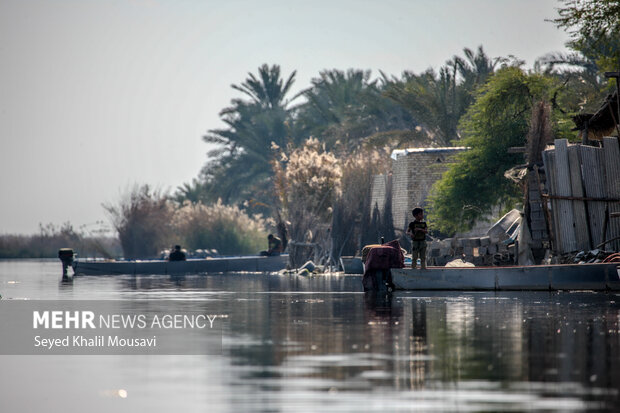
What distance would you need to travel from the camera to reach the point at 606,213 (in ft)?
86.2

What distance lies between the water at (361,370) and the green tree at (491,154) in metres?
20.3

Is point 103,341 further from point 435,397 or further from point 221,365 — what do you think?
point 435,397

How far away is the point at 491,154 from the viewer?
1475 inches

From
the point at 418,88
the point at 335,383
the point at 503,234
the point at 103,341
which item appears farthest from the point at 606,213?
the point at 418,88

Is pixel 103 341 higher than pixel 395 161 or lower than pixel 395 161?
lower

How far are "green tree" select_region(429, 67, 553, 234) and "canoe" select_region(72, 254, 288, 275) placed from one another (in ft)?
36.9

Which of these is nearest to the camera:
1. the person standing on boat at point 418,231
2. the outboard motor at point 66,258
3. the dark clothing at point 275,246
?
the person standing on boat at point 418,231

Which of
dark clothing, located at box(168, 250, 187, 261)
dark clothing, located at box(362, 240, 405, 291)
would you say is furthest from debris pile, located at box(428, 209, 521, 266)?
dark clothing, located at box(168, 250, 187, 261)

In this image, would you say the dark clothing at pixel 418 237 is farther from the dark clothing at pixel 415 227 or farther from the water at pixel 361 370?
the water at pixel 361 370

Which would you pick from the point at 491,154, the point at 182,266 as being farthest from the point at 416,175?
the point at 182,266

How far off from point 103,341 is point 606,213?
16215mm

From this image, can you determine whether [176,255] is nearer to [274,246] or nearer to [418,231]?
[274,246]

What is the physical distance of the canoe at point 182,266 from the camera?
4612 cm

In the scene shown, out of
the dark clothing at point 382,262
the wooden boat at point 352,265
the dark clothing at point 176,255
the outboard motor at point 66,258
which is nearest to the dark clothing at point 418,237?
the dark clothing at point 382,262
